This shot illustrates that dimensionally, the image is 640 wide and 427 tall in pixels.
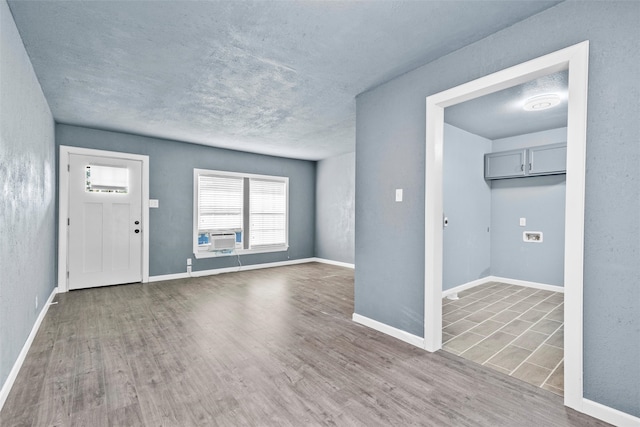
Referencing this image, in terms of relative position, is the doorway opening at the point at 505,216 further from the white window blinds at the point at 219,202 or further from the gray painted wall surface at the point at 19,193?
the white window blinds at the point at 219,202

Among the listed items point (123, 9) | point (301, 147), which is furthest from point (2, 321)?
point (301, 147)

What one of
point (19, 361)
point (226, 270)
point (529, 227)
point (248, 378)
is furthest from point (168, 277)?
point (529, 227)

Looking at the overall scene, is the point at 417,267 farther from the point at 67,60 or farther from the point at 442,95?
the point at 67,60

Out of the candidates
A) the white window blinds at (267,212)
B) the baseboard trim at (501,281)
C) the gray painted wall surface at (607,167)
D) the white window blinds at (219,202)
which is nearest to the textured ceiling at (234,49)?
the gray painted wall surface at (607,167)

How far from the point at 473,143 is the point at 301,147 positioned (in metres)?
3.11

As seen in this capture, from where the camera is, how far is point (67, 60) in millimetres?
2713

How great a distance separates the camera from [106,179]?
4.96 metres

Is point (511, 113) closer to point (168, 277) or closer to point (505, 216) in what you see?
point (505, 216)

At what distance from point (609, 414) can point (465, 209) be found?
3.48 m

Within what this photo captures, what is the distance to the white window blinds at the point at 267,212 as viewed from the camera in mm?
6715

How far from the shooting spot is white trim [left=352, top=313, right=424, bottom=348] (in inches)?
110

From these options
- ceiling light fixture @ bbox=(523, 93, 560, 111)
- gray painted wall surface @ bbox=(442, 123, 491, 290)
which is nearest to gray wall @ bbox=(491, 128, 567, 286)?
gray painted wall surface @ bbox=(442, 123, 491, 290)

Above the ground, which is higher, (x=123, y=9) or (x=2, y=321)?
(x=123, y=9)

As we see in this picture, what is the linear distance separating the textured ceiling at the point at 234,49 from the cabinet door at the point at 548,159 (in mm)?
3075
